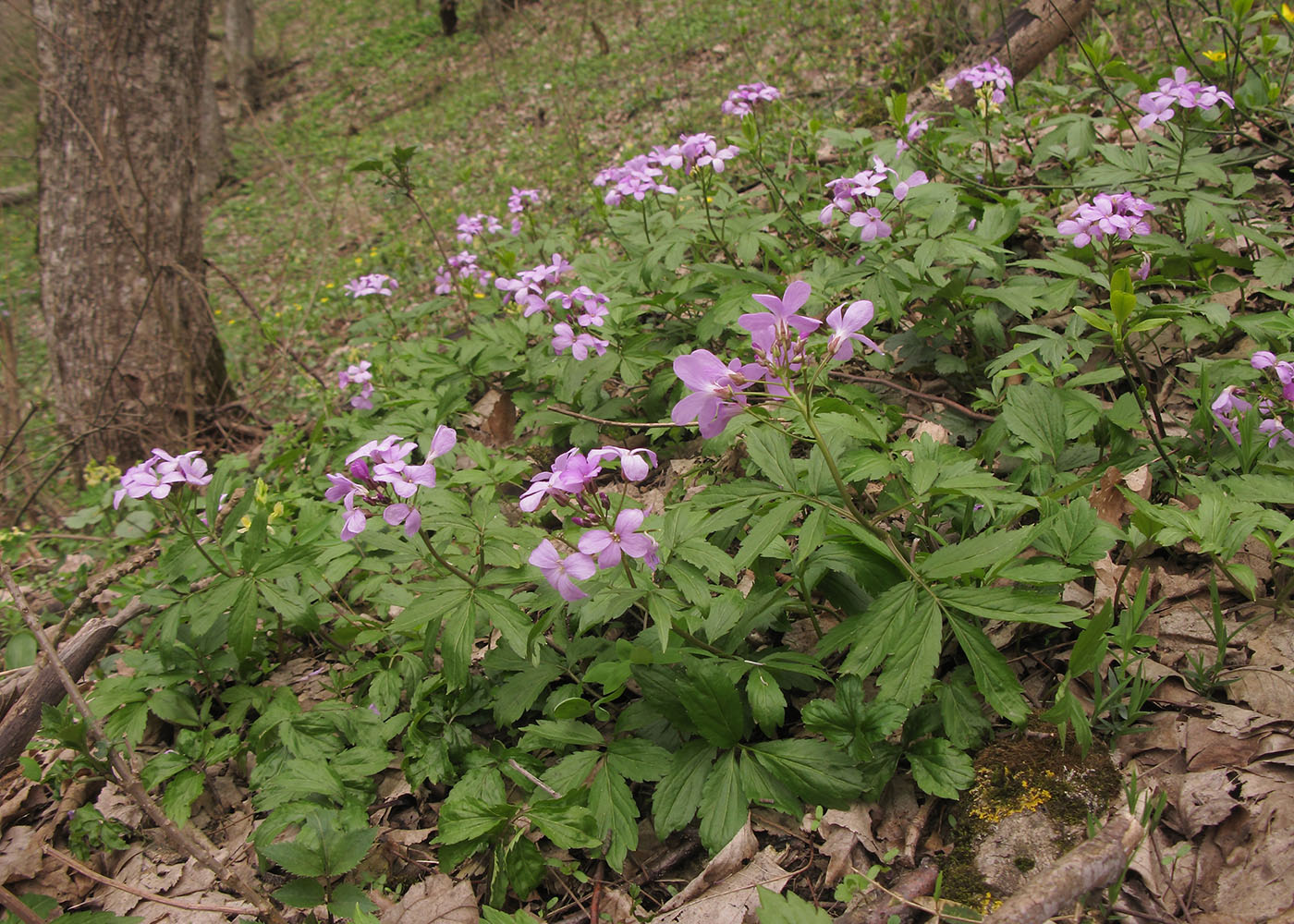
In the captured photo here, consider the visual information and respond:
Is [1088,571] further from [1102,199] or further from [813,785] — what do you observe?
[1102,199]

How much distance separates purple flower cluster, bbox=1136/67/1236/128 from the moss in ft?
7.46

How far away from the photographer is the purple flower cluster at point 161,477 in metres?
2.05

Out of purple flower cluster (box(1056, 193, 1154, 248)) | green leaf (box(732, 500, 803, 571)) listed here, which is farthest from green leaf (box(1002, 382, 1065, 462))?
green leaf (box(732, 500, 803, 571))

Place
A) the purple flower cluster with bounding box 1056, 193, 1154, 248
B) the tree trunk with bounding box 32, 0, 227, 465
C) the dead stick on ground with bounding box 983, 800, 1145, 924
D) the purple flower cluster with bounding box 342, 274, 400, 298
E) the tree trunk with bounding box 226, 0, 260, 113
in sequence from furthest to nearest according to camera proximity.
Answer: the tree trunk with bounding box 226, 0, 260, 113
the tree trunk with bounding box 32, 0, 227, 465
the purple flower cluster with bounding box 342, 274, 400, 298
the purple flower cluster with bounding box 1056, 193, 1154, 248
the dead stick on ground with bounding box 983, 800, 1145, 924

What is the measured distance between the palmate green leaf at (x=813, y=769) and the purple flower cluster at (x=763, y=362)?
79 centimetres

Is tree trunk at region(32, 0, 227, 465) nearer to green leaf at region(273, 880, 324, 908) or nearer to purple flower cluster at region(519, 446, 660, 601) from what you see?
green leaf at region(273, 880, 324, 908)

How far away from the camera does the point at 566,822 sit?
5.73 ft

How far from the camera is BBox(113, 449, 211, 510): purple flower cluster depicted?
6.73ft

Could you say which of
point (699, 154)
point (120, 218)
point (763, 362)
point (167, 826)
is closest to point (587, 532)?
point (763, 362)

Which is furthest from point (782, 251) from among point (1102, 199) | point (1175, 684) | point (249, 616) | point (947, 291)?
point (249, 616)

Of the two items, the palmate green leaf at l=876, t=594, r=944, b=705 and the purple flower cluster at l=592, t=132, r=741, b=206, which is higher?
the purple flower cluster at l=592, t=132, r=741, b=206

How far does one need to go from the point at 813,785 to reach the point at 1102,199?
200cm

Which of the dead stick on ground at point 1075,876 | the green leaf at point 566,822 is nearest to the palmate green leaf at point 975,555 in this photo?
the dead stick on ground at point 1075,876

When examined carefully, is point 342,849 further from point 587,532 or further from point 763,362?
point 763,362
